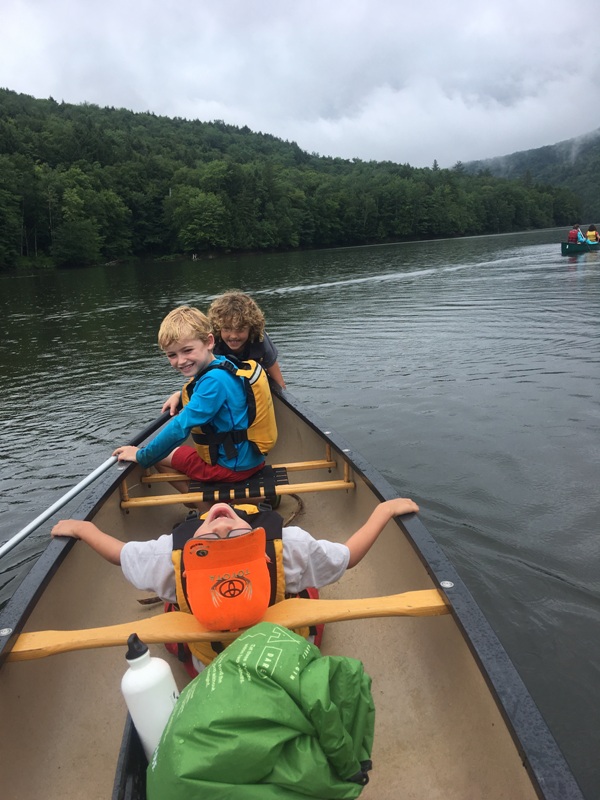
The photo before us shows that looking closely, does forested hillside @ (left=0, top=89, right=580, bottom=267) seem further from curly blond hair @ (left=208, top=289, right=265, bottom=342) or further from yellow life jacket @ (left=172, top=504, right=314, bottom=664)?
yellow life jacket @ (left=172, top=504, right=314, bottom=664)

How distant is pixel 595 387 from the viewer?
8.21m

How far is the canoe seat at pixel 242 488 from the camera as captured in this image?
3.75m

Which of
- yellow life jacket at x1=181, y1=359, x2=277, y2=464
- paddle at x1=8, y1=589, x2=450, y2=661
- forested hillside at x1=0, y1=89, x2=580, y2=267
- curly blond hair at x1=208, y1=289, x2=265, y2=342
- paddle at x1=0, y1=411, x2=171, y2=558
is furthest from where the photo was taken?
forested hillside at x1=0, y1=89, x2=580, y2=267

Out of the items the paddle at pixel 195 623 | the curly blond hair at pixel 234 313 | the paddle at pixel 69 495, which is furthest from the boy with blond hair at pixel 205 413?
the paddle at pixel 195 623

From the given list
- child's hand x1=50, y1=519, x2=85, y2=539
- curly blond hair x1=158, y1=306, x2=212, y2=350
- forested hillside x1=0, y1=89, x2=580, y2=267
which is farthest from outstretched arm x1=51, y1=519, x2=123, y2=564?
forested hillside x1=0, y1=89, x2=580, y2=267

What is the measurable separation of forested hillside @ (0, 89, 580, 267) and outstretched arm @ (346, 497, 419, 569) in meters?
52.9

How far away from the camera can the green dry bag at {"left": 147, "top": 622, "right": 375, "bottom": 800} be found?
1.28 metres

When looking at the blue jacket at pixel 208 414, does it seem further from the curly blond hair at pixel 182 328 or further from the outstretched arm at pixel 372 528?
the outstretched arm at pixel 372 528

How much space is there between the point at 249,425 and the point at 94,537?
4.63ft

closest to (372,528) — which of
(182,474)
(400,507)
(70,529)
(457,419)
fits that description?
(400,507)

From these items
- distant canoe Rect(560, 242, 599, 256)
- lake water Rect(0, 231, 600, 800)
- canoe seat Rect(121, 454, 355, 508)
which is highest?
distant canoe Rect(560, 242, 599, 256)

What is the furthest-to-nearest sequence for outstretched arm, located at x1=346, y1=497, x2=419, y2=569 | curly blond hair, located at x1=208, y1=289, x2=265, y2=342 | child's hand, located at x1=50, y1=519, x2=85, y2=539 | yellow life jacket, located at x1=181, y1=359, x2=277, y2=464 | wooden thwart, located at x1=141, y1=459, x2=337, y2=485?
curly blond hair, located at x1=208, y1=289, x2=265, y2=342, wooden thwart, located at x1=141, y1=459, x2=337, y2=485, yellow life jacket, located at x1=181, y1=359, x2=277, y2=464, child's hand, located at x1=50, y1=519, x2=85, y2=539, outstretched arm, located at x1=346, y1=497, x2=419, y2=569

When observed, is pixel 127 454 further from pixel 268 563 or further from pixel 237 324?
pixel 268 563

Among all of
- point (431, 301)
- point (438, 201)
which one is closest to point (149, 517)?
point (431, 301)
